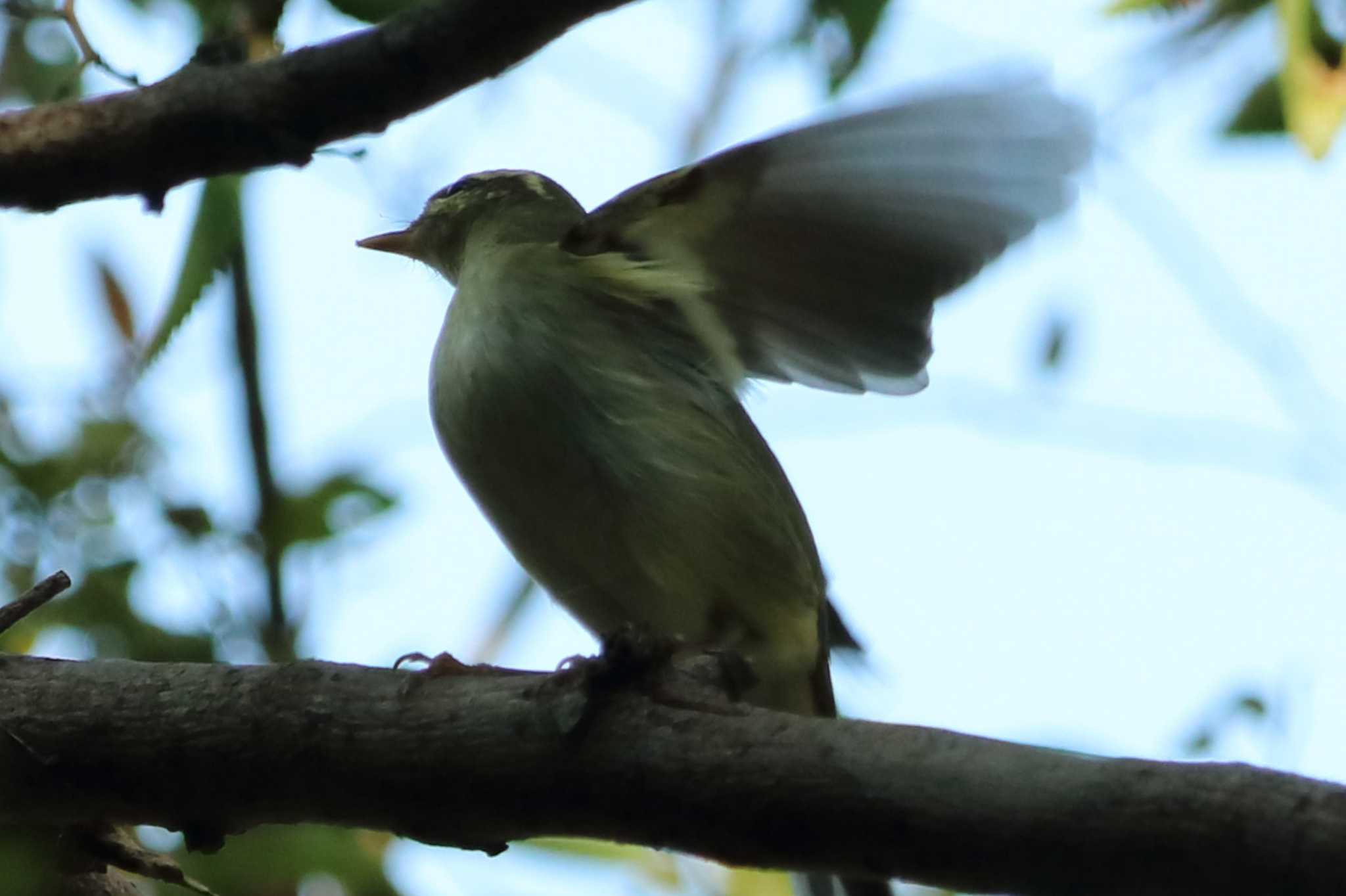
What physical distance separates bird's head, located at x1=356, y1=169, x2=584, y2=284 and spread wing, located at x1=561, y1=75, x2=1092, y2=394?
12.1 inches

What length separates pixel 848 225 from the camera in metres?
2.82

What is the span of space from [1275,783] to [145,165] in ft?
6.22

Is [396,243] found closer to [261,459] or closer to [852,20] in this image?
[261,459]

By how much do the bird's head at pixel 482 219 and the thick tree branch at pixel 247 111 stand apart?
3.19 feet

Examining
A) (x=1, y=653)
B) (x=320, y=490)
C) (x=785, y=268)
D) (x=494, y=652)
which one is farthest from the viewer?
(x=494, y=652)

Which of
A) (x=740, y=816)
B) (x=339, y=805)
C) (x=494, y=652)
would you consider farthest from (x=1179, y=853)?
(x=494, y=652)

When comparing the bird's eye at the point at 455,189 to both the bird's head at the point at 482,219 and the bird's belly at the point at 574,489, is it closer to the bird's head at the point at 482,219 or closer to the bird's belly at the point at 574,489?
the bird's head at the point at 482,219

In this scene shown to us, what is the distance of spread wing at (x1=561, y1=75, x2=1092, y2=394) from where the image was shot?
8.41ft

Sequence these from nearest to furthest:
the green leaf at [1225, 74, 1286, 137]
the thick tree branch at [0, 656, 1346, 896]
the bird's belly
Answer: the thick tree branch at [0, 656, 1346, 896], the bird's belly, the green leaf at [1225, 74, 1286, 137]

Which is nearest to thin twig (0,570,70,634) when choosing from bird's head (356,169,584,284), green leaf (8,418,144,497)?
green leaf (8,418,144,497)

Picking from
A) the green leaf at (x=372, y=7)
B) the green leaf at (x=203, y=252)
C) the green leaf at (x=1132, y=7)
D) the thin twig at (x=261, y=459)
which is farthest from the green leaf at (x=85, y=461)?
the green leaf at (x=1132, y=7)

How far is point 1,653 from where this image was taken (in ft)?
7.20

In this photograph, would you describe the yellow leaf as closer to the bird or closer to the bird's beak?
the bird

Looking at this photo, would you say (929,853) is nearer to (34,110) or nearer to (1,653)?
(1,653)
